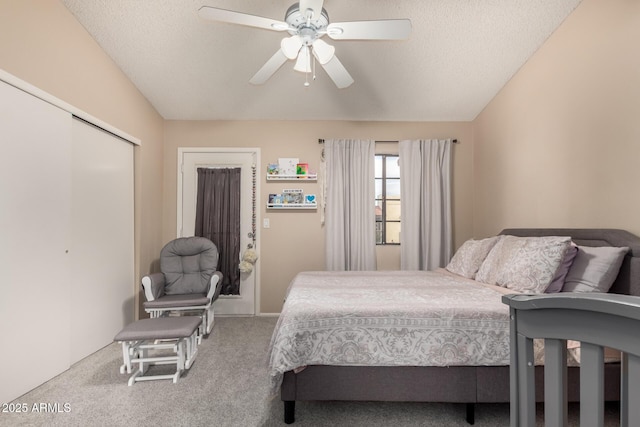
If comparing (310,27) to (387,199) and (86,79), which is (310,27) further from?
(387,199)

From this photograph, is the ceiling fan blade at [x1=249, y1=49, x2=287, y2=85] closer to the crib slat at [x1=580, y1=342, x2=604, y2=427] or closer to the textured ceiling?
the textured ceiling

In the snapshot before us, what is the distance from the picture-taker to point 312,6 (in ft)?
5.83

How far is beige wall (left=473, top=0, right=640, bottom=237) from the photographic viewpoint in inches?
73.4

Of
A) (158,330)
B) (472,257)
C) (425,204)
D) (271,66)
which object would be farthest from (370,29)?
(158,330)

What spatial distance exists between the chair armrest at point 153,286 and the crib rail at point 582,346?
3.00 meters

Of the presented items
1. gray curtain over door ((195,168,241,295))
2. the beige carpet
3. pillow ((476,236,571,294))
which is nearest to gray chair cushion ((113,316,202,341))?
the beige carpet

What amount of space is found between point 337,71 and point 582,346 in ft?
7.36

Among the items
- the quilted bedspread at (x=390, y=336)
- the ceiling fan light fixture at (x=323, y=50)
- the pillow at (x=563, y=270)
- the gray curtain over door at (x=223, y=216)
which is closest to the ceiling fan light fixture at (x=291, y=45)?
the ceiling fan light fixture at (x=323, y=50)

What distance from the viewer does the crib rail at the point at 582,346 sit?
0.55m

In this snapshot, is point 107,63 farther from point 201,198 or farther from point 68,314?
point 68,314

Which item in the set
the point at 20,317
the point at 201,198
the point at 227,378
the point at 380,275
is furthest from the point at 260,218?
the point at 20,317

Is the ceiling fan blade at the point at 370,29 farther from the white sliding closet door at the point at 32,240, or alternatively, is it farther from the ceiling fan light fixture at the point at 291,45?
the white sliding closet door at the point at 32,240

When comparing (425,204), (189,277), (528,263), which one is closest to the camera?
(528,263)

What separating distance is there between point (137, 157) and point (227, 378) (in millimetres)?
2518
